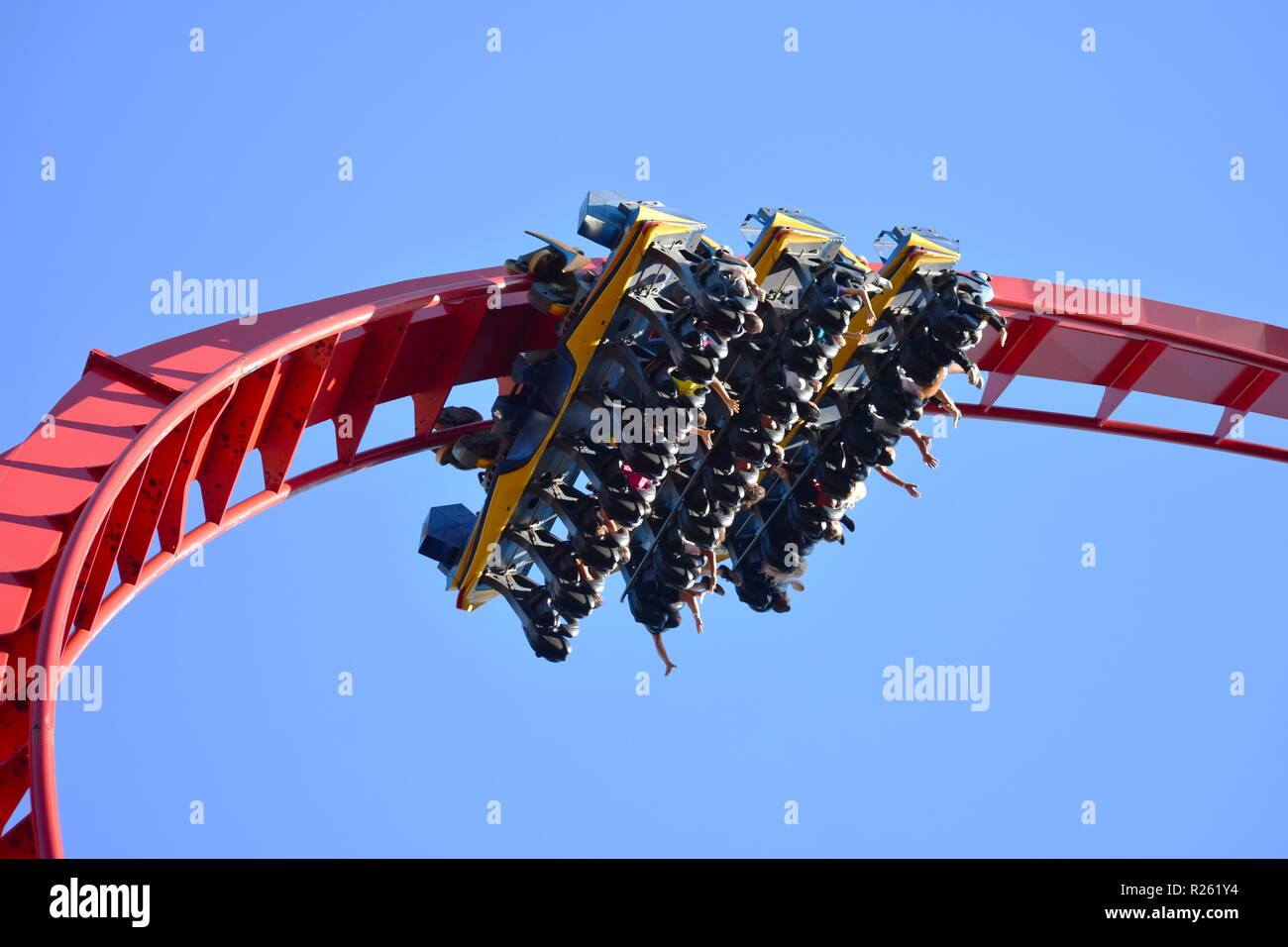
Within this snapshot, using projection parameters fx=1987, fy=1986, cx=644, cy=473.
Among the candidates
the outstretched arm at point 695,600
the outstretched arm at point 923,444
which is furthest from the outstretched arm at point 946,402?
the outstretched arm at point 695,600

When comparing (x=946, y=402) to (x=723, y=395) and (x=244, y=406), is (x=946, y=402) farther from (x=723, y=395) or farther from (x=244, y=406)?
(x=244, y=406)

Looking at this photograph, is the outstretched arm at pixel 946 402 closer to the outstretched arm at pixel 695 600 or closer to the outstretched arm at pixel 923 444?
the outstretched arm at pixel 923 444

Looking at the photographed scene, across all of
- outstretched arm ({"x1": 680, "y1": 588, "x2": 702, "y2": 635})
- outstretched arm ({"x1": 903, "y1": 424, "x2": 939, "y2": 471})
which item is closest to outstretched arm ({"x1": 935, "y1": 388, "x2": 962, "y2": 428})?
outstretched arm ({"x1": 903, "y1": 424, "x2": 939, "y2": 471})

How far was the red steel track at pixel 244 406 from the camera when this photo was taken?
10.3 m

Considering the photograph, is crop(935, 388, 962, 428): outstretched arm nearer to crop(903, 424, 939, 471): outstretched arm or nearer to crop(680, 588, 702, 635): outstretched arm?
crop(903, 424, 939, 471): outstretched arm

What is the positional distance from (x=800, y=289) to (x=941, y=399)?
64.1 inches

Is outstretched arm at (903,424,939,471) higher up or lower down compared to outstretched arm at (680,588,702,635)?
higher up

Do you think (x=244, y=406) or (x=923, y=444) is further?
(x=923, y=444)

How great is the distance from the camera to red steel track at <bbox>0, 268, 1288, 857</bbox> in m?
10.3

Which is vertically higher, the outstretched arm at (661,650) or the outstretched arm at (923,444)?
the outstretched arm at (923,444)

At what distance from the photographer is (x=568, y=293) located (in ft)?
45.3

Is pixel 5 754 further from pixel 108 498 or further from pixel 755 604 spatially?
pixel 755 604

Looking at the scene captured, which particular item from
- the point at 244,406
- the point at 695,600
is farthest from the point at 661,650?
the point at 244,406

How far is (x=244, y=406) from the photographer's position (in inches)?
507
